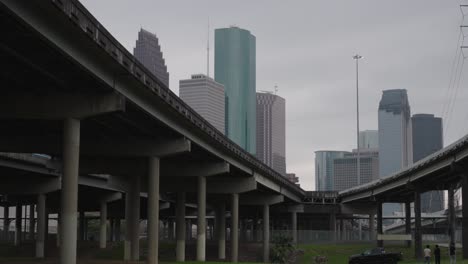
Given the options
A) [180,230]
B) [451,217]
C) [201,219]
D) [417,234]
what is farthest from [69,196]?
[417,234]

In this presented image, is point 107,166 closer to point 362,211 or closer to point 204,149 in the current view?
point 204,149

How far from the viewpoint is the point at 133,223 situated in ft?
207

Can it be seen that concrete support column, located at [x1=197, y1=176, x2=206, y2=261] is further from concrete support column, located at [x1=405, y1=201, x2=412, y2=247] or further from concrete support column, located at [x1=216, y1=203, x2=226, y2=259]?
concrete support column, located at [x1=405, y1=201, x2=412, y2=247]

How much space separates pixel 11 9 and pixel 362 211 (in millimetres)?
122393

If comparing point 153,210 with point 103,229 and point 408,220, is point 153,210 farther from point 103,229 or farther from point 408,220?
point 408,220

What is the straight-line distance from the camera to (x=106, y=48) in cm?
3650

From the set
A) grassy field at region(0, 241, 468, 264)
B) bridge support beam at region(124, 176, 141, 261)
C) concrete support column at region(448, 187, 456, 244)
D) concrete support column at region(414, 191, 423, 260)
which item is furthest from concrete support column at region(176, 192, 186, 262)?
concrete support column at region(414, 191, 423, 260)

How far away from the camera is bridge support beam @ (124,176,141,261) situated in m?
61.6

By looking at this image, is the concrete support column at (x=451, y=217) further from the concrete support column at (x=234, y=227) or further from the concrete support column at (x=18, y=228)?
the concrete support column at (x=18, y=228)

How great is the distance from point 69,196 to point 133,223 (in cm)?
2510

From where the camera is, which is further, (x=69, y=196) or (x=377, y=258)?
(x=377, y=258)

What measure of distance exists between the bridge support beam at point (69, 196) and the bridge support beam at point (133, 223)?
23173mm

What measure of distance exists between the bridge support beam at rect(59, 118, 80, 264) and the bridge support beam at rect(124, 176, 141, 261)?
23.2m

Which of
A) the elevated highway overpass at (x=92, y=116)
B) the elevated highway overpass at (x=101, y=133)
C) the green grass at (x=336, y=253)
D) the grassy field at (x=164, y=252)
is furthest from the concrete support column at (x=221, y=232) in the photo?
the elevated highway overpass at (x=92, y=116)
